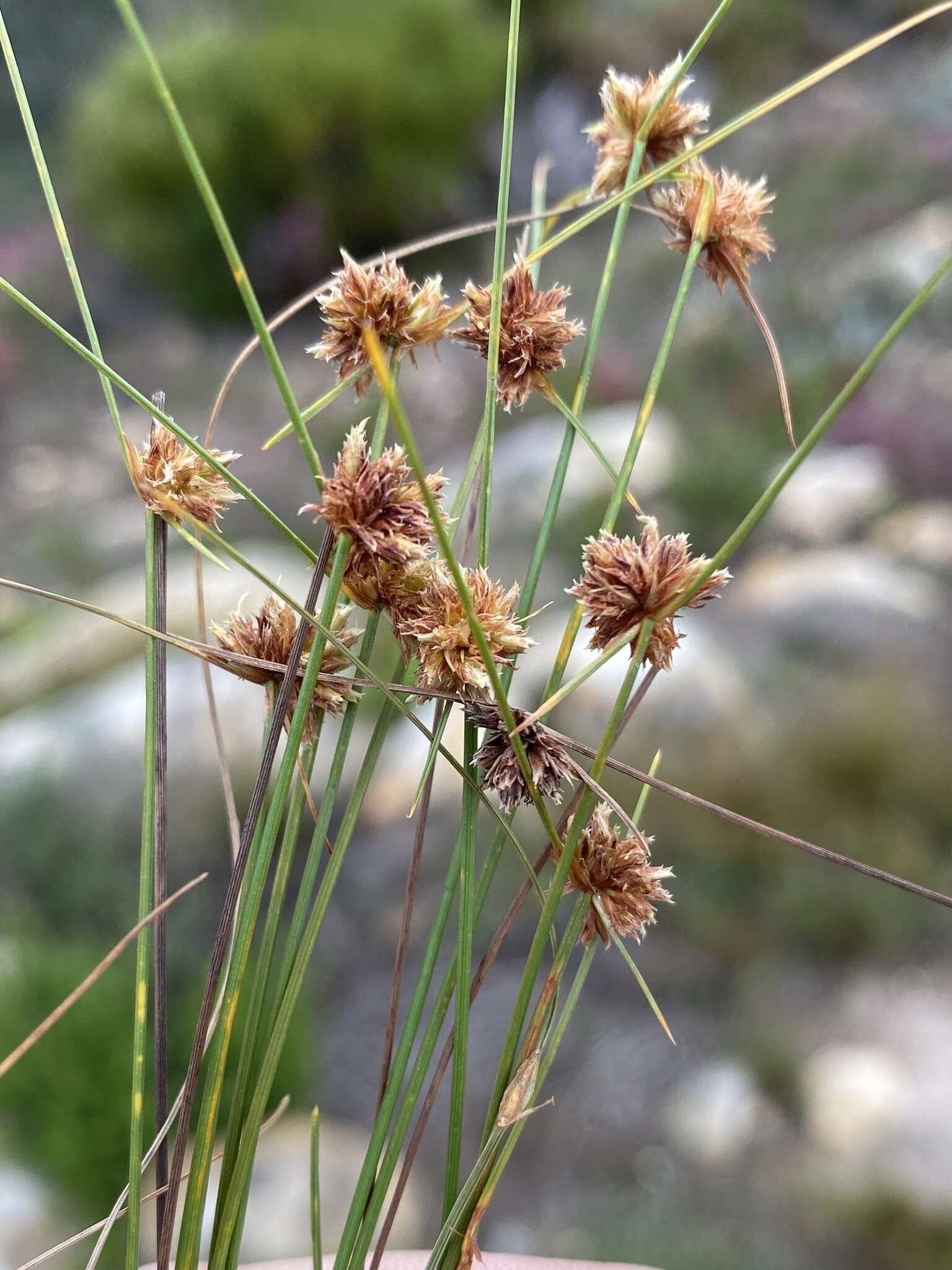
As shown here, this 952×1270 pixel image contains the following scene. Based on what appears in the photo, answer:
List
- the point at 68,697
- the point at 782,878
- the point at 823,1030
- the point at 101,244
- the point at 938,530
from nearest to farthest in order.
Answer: the point at 823,1030
the point at 782,878
the point at 68,697
the point at 938,530
the point at 101,244

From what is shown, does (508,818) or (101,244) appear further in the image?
(101,244)

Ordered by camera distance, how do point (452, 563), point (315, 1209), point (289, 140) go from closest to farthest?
point (452, 563) < point (315, 1209) < point (289, 140)

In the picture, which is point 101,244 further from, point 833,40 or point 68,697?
point 833,40

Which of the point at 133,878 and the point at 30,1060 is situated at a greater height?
the point at 133,878

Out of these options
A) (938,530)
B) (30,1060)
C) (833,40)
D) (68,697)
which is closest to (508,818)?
(30,1060)

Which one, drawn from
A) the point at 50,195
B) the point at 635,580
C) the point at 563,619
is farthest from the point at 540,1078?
the point at 563,619

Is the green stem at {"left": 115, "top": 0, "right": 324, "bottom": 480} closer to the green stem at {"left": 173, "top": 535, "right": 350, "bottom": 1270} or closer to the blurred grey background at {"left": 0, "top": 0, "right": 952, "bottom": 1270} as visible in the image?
the green stem at {"left": 173, "top": 535, "right": 350, "bottom": 1270}

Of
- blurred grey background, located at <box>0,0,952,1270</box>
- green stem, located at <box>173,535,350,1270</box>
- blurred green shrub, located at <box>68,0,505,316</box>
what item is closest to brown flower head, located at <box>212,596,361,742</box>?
green stem, located at <box>173,535,350,1270</box>

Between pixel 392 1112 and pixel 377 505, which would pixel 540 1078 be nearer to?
pixel 392 1112
